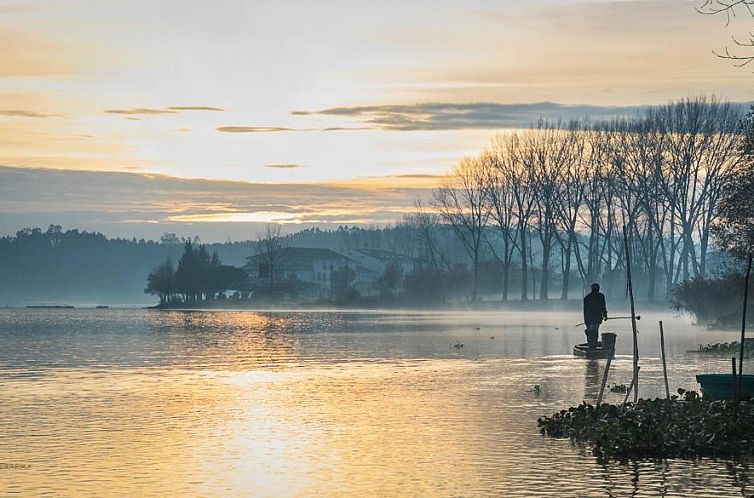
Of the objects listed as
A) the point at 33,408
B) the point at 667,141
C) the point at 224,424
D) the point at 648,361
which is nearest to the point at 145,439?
the point at 224,424

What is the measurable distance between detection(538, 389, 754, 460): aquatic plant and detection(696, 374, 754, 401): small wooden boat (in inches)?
47.5

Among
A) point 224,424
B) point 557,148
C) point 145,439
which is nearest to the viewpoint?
point 145,439

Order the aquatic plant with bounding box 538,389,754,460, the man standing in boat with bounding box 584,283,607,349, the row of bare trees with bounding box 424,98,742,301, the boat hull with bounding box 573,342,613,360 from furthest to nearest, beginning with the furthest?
1. the row of bare trees with bounding box 424,98,742,301
2. the boat hull with bounding box 573,342,613,360
3. the man standing in boat with bounding box 584,283,607,349
4. the aquatic plant with bounding box 538,389,754,460

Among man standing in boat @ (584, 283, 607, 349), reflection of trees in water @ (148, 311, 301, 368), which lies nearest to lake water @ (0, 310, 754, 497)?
reflection of trees in water @ (148, 311, 301, 368)

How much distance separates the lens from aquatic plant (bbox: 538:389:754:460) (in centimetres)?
2159

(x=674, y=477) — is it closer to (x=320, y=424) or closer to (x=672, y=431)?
(x=672, y=431)

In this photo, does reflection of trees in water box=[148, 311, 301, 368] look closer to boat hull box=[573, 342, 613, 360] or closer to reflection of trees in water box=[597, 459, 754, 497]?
boat hull box=[573, 342, 613, 360]

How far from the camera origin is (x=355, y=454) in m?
22.4

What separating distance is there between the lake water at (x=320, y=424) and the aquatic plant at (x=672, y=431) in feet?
1.86

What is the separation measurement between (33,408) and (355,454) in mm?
11045

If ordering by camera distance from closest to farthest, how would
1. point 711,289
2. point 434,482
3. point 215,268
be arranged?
point 434,482, point 711,289, point 215,268

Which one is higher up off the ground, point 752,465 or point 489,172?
point 489,172

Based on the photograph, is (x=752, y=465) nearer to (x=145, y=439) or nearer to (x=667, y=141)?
(x=145, y=439)

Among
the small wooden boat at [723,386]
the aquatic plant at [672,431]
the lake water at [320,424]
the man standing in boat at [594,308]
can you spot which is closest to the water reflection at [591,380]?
the lake water at [320,424]
